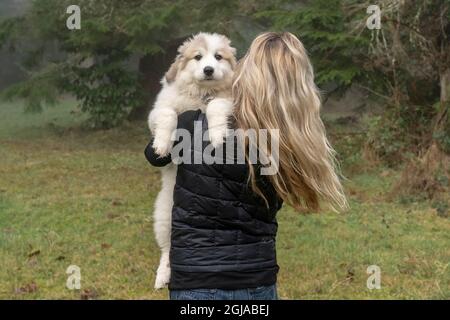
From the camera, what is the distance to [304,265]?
6.93 m

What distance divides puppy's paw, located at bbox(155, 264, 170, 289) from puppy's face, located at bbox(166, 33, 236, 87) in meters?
1.40

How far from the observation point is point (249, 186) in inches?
121

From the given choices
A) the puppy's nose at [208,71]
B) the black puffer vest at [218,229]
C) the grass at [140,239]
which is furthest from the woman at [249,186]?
the grass at [140,239]

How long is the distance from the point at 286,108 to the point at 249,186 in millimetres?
386

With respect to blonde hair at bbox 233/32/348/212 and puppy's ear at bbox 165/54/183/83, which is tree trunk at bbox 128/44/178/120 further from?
blonde hair at bbox 233/32/348/212

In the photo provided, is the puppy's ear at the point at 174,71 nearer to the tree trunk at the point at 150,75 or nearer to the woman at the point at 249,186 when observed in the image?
the woman at the point at 249,186

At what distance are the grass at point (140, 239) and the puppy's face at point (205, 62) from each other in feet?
6.48

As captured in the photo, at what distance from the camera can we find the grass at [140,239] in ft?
20.6

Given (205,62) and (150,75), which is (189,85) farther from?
(150,75)

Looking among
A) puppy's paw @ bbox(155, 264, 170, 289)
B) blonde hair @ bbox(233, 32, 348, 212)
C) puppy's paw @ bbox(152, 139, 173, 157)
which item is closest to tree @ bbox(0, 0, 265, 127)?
puppy's paw @ bbox(155, 264, 170, 289)

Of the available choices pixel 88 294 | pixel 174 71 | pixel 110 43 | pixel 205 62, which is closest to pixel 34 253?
pixel 88 294

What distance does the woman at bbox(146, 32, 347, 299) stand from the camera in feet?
10.1

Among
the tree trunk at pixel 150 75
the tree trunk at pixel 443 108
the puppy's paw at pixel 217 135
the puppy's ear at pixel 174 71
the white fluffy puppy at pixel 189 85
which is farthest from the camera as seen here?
the tree trunk at pixel 150 75
